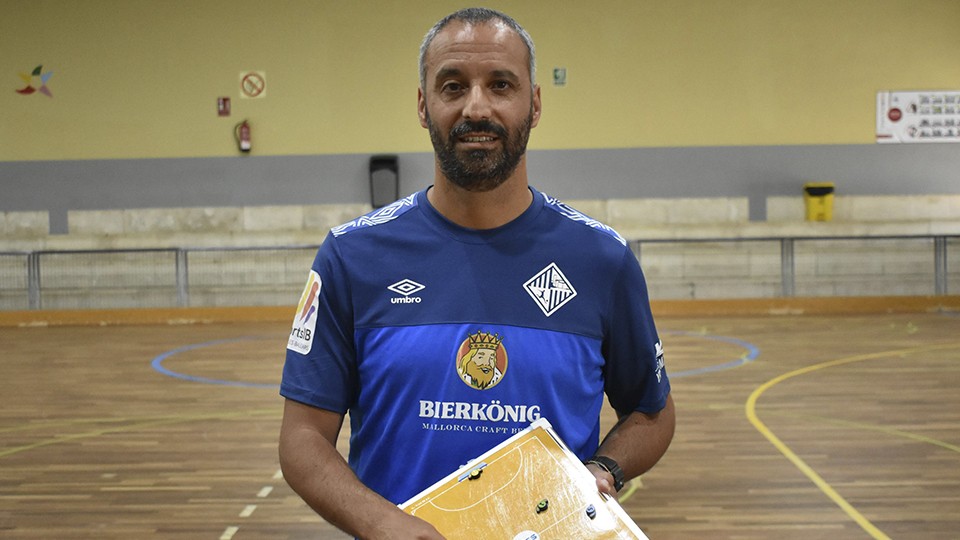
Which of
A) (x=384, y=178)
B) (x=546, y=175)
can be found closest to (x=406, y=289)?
(x=384, y=178)

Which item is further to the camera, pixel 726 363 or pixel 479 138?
pixel 726 363

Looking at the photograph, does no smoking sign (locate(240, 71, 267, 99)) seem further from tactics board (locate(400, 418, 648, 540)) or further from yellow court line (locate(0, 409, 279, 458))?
tactics board (locate(400, 418, 648, 540))

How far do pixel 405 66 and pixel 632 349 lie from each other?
12.9 m

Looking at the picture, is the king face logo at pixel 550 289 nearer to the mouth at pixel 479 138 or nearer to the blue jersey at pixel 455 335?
the blue jersey at pixel 455 335

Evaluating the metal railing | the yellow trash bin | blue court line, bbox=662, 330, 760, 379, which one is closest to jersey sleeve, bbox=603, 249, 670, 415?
blue court line, bbox=662, 330, 760, 379

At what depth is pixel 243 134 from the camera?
14023 millimetres

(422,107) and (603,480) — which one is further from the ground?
(422,107)

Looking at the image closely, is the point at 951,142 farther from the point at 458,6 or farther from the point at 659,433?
the point at 659,433

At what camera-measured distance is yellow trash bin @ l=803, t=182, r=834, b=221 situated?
13.8 m

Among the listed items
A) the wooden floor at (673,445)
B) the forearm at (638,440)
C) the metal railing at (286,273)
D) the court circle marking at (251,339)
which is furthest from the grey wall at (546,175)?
the forearm at (638,440)

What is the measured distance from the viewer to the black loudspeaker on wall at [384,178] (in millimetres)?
13883

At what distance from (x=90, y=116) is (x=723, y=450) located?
480 inches

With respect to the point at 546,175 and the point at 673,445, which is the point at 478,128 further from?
the point at 546,175

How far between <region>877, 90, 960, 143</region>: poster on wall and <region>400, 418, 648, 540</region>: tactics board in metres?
14.3
